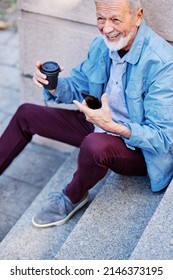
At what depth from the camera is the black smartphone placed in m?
3.14

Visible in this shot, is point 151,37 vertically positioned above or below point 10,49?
above

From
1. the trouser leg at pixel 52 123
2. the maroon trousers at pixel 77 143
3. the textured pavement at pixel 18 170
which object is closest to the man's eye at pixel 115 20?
the maroon trousers at pixel 77 143

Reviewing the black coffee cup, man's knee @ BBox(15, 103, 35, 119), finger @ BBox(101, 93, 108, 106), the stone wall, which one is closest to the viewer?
finger @ BBox(101, 93, 108, 106)

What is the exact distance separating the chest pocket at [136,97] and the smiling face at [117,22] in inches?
8.6

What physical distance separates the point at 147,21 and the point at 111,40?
428 mm

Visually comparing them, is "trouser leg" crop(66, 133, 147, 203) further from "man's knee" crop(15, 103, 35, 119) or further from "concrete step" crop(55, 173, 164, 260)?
"man's knee" crop(15, 103, 35, 119)

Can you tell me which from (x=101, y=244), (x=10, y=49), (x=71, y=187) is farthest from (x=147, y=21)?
(x=10, y=49)

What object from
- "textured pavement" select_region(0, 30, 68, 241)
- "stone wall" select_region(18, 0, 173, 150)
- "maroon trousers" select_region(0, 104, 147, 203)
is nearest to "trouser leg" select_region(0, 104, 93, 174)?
"maroon trousers" select_region(0, 104, 147, 203)

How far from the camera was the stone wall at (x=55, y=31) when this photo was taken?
3678mm

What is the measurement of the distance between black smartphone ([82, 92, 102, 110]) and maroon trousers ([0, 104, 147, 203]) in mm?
170

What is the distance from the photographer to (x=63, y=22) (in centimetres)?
380

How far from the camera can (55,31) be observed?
3.87 meters

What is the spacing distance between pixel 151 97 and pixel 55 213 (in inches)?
38.7
